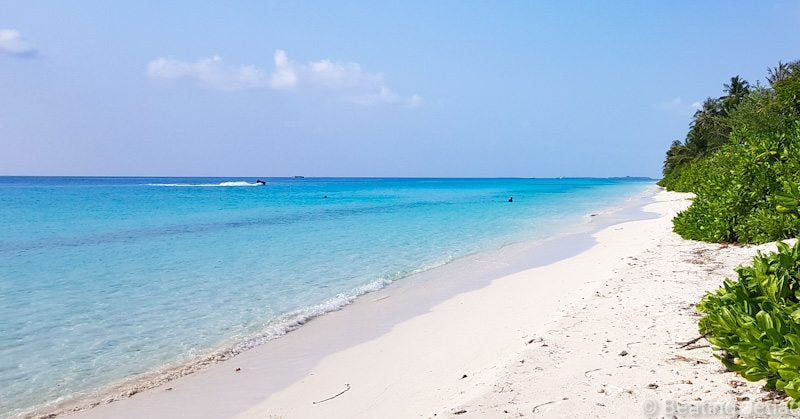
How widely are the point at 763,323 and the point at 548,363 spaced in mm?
1907

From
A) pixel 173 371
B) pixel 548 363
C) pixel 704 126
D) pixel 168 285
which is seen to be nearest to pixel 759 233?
pixel 548 363

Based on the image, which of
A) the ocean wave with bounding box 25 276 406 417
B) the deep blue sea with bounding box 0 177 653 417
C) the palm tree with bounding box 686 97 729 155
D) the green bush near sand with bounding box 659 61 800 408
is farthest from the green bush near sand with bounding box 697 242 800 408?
the palm tree with bounding box 686 97 729 155

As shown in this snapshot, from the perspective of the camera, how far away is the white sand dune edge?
3.99 metres

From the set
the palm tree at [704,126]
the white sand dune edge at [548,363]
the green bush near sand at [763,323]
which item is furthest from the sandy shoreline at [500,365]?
the palm tree at [704,126]

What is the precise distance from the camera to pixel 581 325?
641cm

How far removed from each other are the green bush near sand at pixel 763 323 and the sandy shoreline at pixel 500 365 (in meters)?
0.21

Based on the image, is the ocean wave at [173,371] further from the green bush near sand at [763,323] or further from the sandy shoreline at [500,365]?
the green bush near sand at [763,323]

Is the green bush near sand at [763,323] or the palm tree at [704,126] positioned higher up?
the palm tree at [704,126]

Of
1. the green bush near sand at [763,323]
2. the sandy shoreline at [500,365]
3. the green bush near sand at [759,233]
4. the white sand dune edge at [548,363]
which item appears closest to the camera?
the green bush near sand at [763,323]

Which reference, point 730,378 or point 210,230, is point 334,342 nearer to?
point 730,378

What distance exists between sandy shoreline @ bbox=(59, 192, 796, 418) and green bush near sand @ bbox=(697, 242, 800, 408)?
21 centimetres

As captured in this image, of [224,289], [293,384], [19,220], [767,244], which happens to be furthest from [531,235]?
[19,220]

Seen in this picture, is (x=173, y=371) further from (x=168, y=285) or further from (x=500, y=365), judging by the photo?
(x=168, y=285)

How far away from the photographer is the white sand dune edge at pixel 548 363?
399cm
